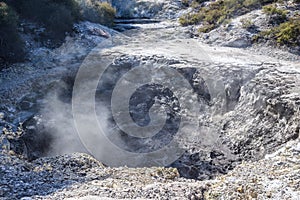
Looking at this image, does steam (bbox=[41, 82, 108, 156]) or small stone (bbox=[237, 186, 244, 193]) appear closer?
small stone (bbox=[237, 186, 244, 193])

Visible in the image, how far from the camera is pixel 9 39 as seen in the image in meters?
14.8

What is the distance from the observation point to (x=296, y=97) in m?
10.5

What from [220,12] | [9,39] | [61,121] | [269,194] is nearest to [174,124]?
[61,121]

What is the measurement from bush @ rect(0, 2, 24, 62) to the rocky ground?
24.2 inches

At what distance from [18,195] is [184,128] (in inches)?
269

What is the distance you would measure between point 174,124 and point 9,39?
29.0ft

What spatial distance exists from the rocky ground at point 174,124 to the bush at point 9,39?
0.62 m

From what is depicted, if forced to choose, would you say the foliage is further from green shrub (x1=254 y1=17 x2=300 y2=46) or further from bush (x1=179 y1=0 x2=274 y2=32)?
green shrub (x1=254 y1=17 x2=300 y2=46)

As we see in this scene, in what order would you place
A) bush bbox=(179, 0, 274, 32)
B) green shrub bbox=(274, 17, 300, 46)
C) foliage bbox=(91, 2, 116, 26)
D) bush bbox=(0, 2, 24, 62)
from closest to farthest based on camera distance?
1. bush bbox=(0, 2, 24, 62)
2. green shrub bbox=(274, 17, 300, 46)
3. bush bbox=(179, 0, 274, 32)
4. foliage bbox=(91, 2, 116, 26)

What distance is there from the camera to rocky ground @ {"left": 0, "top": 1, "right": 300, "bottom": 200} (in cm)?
717

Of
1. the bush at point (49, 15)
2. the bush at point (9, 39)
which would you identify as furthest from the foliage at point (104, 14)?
the bush at point (9, 39)

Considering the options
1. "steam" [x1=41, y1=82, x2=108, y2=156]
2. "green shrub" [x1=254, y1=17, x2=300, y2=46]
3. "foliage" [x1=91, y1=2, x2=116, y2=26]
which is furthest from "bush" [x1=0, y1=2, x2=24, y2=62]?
"green shrub" [x1=254, y1=17, x2=300, y2=46]

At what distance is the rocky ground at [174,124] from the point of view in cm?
717

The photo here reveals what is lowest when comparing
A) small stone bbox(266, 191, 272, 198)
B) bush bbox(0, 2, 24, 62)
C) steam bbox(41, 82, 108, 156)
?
steam bbox(41, 82, 108, 156)
